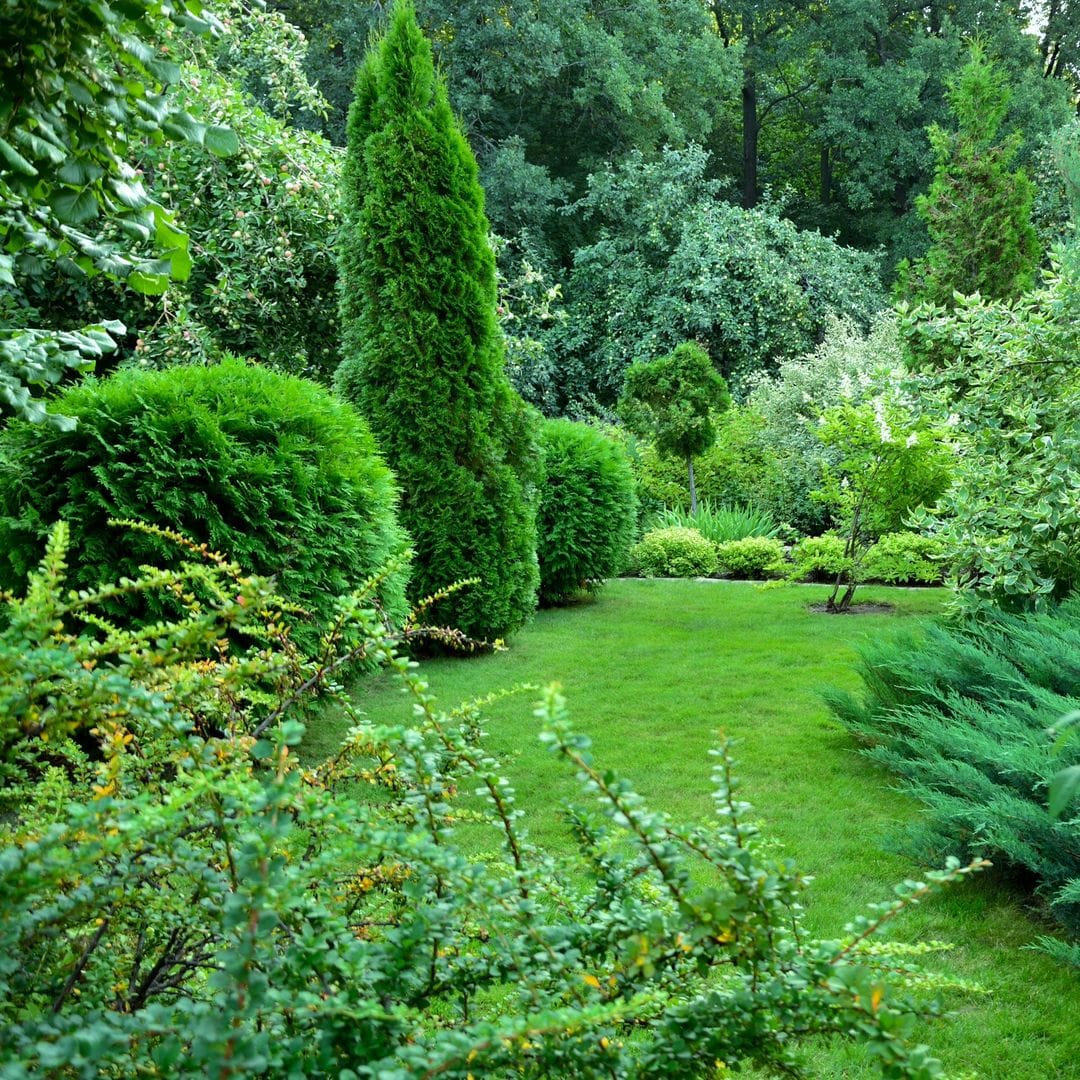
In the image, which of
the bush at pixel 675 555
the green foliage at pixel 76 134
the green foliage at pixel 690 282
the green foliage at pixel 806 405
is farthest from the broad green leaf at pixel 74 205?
the green foliage at pixel 690 282

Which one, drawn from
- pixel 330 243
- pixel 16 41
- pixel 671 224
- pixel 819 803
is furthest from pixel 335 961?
pixel 671 224

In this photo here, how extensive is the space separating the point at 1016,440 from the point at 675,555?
6463 millimetres

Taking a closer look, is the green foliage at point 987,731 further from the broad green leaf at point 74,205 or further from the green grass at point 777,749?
the broad green leaf at point 74,205

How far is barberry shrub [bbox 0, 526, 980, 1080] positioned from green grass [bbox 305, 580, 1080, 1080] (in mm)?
472

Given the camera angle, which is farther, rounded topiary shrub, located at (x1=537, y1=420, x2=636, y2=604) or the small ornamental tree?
the small ornamental tree

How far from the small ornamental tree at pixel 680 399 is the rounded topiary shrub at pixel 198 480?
8.20 meters

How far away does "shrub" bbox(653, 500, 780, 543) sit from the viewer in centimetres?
1230

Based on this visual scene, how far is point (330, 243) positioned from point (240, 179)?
2.56ft

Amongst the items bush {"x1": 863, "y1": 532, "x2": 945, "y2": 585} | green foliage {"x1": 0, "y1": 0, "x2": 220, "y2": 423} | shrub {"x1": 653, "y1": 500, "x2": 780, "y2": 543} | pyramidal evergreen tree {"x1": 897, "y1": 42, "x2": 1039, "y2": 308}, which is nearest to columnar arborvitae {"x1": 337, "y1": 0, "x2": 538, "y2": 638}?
bush {"x1": 863, "y1": 532, "x2": 945, "y2": 585}

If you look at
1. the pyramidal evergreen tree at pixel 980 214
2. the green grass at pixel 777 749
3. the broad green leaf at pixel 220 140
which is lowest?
the green grass at pixel 777 749

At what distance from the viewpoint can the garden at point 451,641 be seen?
137cm

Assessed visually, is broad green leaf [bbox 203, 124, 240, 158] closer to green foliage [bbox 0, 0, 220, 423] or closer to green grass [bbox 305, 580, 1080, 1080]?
green foliage [bbox 0, 0, 220, 423]

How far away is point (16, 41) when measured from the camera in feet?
5.68

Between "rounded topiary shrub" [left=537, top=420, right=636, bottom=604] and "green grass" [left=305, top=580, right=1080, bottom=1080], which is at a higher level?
"rounded topiary shrub" [left=537, top=420, right=636, bottom=604]
